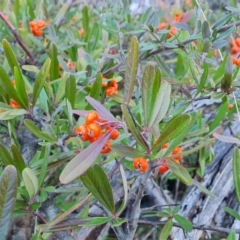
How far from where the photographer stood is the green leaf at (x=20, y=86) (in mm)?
609

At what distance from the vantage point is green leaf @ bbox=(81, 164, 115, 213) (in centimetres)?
51

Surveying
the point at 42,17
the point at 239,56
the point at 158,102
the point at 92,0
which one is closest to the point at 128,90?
the point at 158,102

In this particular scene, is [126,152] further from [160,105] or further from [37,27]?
[37,27]

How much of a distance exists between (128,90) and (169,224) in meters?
0.27

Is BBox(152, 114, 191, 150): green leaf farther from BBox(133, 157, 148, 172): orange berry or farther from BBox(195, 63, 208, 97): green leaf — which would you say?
BBox(195, 63, 208, 97): green leaf

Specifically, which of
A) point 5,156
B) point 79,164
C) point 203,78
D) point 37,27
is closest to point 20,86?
point 5,156

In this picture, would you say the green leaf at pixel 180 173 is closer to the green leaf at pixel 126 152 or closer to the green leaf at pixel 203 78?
the green leaf at pixel 126 152

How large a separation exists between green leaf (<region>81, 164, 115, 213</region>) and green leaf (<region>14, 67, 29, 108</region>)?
0.20m

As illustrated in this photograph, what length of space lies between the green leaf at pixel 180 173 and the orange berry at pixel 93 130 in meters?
0.12

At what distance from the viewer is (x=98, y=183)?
0.52 metres

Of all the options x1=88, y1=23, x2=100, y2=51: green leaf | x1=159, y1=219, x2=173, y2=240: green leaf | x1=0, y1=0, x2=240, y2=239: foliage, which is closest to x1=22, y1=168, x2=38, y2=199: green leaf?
x1=0, y1=0, x2=240, y2=239: foliage

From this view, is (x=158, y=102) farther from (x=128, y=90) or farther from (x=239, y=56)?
(x=239, y=56)

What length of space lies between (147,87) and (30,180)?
22cm

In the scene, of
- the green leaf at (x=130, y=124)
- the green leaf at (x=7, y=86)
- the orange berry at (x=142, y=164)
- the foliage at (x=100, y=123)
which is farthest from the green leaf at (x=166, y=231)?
the green leaf at (x=7, y=86)
